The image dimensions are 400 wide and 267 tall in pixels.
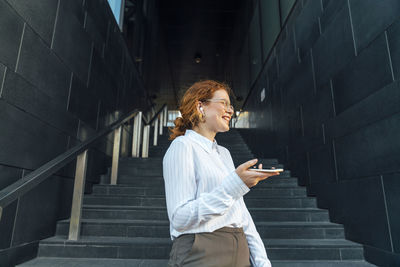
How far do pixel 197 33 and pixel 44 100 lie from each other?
1006cm

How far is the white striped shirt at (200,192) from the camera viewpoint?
82cm

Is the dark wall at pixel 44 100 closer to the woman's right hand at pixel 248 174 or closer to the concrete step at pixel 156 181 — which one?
the concrete step at pixel 156 181

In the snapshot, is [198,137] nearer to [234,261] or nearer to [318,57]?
[234,261]

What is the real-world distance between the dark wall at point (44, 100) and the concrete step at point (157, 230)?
38 centimetres

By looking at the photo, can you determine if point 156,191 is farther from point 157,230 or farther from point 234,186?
point 234,186

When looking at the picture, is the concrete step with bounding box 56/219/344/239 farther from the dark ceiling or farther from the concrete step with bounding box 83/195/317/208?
the dark ceiling

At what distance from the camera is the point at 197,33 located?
11.8 meters

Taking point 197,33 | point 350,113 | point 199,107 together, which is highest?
point 197,33

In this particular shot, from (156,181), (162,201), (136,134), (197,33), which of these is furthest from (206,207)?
(197,33)

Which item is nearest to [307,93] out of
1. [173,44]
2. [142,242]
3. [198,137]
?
[142,242]

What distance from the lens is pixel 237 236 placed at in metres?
0.93

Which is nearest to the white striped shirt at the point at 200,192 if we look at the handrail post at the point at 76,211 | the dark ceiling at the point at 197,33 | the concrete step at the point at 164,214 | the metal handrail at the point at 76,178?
the metal handrail at the point at 76,178

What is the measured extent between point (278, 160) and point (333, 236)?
2347 millimetres

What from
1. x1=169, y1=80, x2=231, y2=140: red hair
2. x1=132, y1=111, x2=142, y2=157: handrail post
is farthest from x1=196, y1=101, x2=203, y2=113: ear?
x1=132, y1=111, x2=142, y2=157: handrail post
